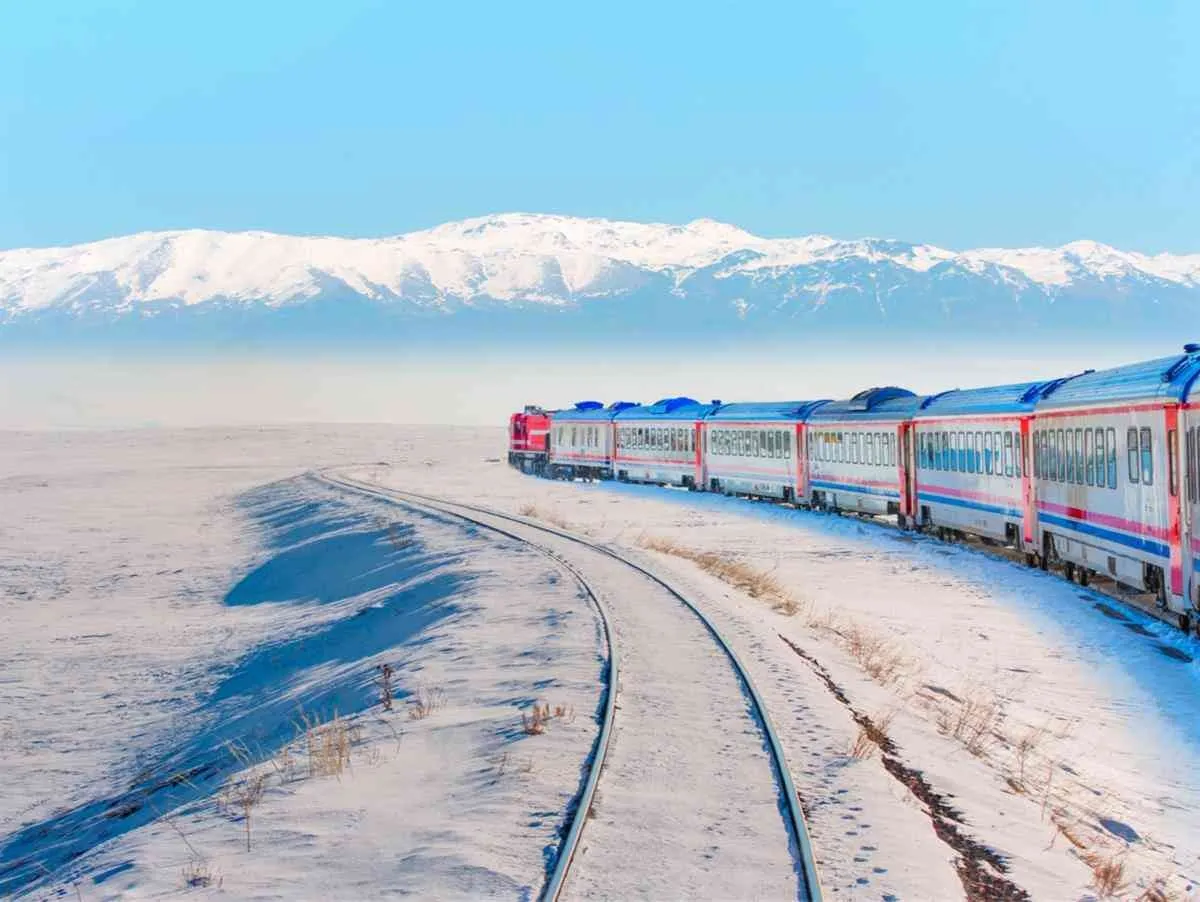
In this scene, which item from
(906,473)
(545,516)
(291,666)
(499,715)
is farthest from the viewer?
(545,516)

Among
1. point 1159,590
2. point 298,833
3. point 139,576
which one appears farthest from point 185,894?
point 139,576

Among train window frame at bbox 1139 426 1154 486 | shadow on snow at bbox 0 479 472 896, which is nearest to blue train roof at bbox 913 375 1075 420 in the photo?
train window frame at bbox 1139 426 1154 486

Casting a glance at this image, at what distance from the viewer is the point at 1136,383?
19578mm

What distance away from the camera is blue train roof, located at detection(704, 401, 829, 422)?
45.9 m

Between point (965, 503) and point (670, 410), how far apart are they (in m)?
29.5

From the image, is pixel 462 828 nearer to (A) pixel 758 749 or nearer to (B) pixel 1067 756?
(A) pixel 758 749

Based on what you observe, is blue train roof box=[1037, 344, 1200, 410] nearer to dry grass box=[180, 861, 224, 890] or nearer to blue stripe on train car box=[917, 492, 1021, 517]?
blue stripe on train car box=[917, 492, 1021, 517]

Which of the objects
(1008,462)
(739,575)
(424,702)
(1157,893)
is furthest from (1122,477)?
(1157,893)

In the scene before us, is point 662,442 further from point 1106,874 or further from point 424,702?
point 1106,874

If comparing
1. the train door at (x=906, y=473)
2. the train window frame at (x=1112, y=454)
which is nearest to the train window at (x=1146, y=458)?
the train window frame at (x=1112, y=454)

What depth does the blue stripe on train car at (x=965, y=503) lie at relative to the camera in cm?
2808

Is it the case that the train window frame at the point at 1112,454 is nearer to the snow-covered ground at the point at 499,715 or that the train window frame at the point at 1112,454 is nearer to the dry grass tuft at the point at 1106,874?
the snow-covered ground at the point at 499,715

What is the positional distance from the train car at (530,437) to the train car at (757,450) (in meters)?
23.0

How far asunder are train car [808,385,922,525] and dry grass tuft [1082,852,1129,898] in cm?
2680
